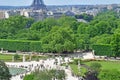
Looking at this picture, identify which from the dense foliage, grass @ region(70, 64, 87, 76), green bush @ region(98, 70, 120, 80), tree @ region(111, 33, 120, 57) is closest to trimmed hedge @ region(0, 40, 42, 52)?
the dense foliage

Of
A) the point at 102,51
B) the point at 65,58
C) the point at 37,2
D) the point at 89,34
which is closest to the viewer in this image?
the point at 65,58

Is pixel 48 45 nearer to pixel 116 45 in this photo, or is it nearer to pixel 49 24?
pixel 116 45

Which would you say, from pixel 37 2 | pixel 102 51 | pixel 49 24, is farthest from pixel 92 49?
pixel 37 2

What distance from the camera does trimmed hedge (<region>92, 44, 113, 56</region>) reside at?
57.8 meters

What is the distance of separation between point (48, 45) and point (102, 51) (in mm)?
6502

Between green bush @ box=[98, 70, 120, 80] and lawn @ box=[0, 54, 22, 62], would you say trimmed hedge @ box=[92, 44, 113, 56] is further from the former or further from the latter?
green bush @ box=[98, 70, 120, 80]

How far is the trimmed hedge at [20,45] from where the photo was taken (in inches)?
2464

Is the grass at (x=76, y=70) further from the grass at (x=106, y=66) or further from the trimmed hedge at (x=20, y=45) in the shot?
the trimmed hedge at (x=20, y=45)

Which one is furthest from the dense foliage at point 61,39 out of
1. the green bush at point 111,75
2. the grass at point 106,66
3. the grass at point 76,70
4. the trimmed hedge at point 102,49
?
the green bush at point 111,75

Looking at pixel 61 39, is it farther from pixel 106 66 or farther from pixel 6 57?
pixel 106 66

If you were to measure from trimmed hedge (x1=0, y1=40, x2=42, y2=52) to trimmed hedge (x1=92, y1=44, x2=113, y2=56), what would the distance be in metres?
7.25

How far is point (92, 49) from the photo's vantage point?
60656mm

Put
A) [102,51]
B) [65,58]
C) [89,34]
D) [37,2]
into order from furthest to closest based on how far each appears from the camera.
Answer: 1. [37,2]
2. [89,34]
3. [102,51]
4. [65,58]

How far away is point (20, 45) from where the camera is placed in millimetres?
64000
